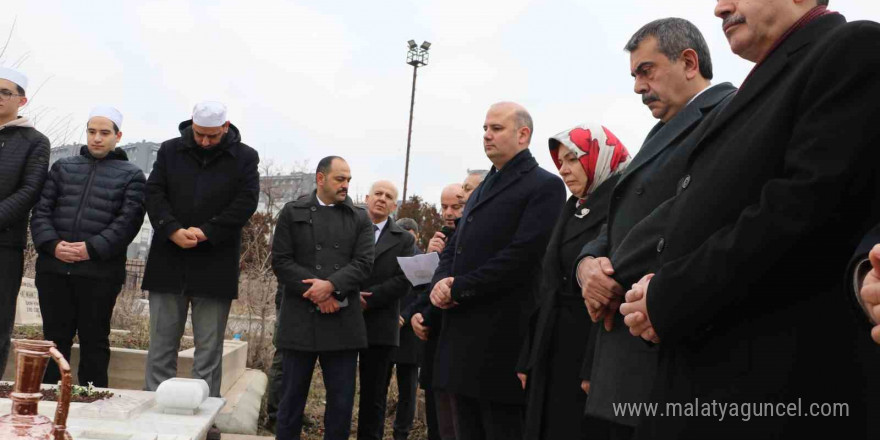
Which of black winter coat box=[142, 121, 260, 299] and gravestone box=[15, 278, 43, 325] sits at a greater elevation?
black winter coat box=[142, 121, 260, 299]

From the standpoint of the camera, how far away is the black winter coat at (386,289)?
654 centimetres

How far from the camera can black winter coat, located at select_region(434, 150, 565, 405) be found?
14.0 ft

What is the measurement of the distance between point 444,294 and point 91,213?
290cm

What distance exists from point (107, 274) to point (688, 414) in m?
4.77

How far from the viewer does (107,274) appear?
5680mm

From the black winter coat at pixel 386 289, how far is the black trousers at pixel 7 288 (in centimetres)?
257

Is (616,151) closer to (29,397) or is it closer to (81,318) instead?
(29,397)

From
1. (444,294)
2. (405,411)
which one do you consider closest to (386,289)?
(405,411)

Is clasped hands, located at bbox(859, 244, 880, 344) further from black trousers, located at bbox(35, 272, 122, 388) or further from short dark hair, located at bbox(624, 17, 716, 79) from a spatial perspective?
black trousers, located at bbox(35, 272, 122, 388)

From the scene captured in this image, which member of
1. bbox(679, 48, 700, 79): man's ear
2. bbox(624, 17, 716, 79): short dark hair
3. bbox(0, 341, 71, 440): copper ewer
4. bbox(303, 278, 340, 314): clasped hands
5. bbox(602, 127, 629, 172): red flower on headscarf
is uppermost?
bbox(624, 17, 716, 79): short dark hair

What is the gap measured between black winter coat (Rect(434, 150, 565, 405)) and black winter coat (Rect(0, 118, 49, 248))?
3267 mm

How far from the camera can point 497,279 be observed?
433 centimetres

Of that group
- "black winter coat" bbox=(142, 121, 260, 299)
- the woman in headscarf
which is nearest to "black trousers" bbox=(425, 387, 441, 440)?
"black winter coat" bbox=(142, 121, 260, 299)

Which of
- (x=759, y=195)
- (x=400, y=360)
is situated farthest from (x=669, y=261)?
(x=400, y=360)
